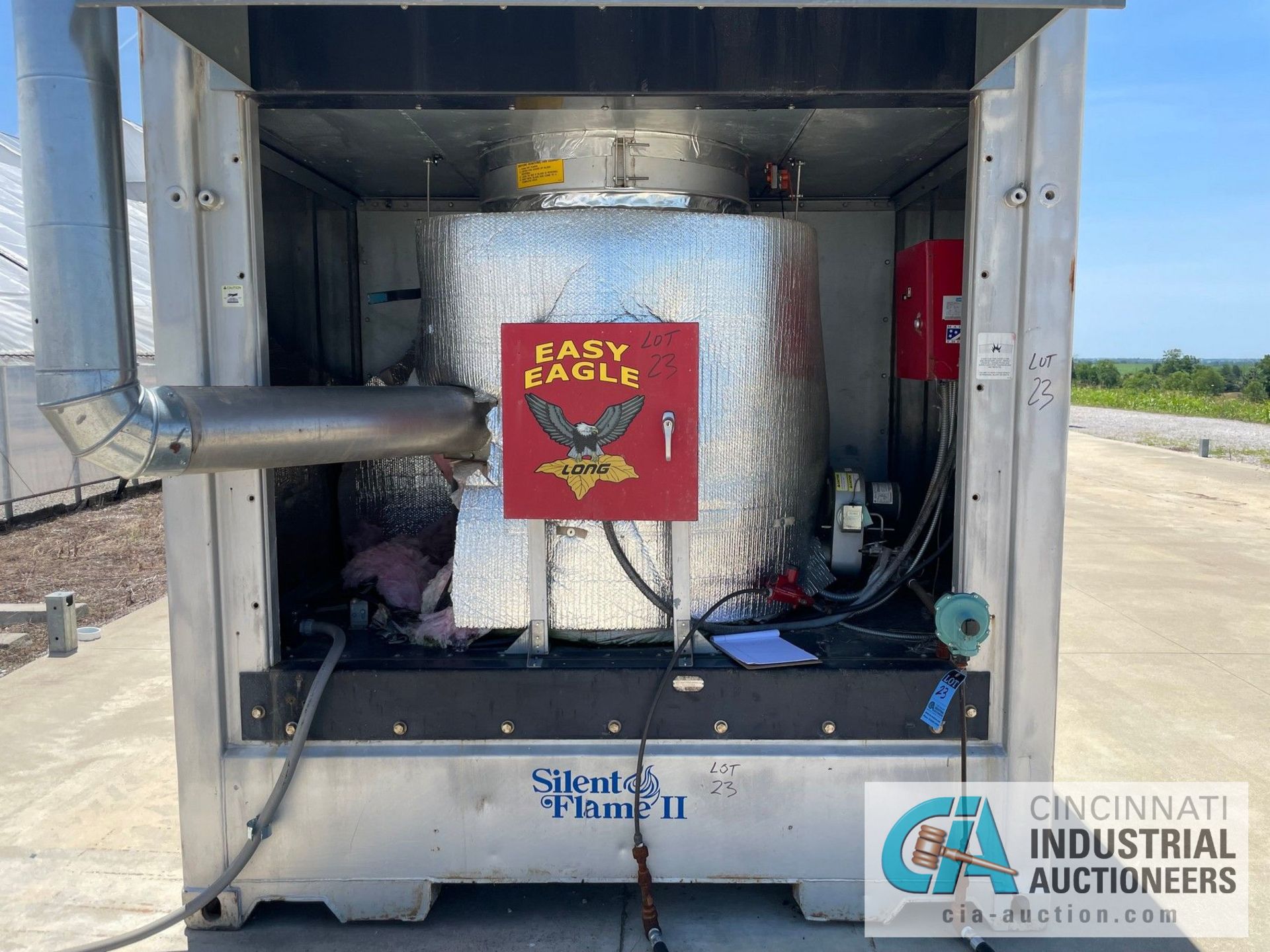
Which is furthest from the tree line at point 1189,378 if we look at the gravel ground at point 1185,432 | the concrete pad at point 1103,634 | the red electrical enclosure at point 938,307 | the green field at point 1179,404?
the red electrical enclosure at point 938,307

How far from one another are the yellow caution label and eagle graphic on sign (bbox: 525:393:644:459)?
0.67 metres

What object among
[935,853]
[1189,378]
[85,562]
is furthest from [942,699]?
[1189,378]

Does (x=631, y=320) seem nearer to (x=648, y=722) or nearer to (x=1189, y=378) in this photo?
(x=648, y=722)

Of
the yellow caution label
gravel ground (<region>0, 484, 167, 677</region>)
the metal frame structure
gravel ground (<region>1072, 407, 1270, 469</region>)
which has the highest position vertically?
the yellow caution label

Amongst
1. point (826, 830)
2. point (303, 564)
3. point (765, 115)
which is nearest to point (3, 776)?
point (303, 564)

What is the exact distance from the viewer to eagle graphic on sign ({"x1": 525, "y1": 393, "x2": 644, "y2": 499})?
223 cm

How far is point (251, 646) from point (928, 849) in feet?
5.51

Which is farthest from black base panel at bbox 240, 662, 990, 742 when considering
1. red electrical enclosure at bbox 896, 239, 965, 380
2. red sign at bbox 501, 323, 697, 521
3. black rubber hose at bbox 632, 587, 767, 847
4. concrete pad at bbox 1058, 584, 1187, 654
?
concrete pad at bbox 1058, 584, 1187, 654

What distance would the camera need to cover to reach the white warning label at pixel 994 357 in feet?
7.05

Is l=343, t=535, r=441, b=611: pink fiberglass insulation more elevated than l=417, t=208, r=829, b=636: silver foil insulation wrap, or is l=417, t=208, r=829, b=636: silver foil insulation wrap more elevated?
l=417, t=208, r=829, b=636: silver foil insulation wrap

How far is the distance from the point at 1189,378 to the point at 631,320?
174 feet

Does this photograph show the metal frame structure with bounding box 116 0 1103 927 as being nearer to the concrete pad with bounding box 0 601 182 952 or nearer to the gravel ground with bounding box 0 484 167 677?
the concrete pad with bounding box 0 601 182 952

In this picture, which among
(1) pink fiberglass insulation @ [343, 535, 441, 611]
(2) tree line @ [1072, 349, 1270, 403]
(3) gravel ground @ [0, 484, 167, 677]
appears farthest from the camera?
(2) tree line @ [1072, 349, 1270, 403]

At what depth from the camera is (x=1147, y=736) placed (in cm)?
365
